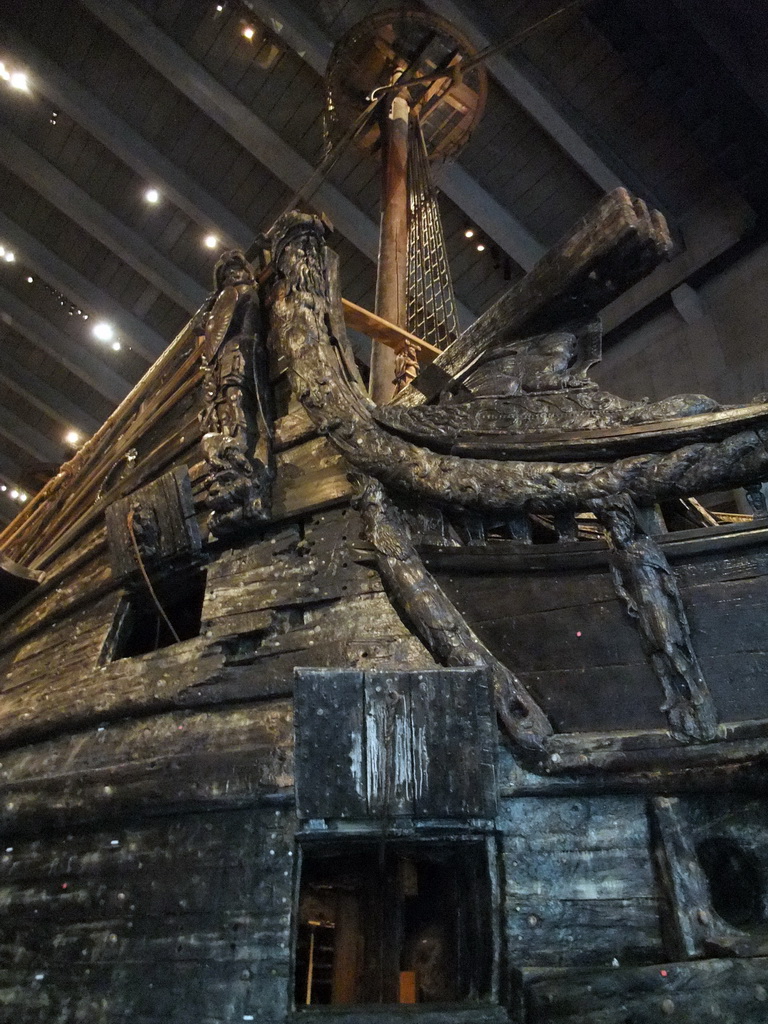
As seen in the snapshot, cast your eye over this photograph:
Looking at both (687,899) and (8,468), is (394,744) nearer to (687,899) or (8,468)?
(687,899)

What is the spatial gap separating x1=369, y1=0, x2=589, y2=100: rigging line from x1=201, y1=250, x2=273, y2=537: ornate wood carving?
264cm

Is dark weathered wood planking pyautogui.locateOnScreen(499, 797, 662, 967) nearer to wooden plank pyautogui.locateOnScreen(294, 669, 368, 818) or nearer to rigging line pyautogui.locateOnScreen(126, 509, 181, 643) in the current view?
wooden plank pyautogui.locateOnScreen(294, 669, 368, 818)

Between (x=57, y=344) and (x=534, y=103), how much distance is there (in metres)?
7.58

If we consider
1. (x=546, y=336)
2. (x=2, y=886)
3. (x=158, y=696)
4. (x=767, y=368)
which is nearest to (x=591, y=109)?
(x=767, y=368)

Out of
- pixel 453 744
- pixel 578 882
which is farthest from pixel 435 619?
pixel 578 882

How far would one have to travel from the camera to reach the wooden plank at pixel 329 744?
186 centimetres

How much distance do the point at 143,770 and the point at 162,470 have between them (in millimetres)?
1638

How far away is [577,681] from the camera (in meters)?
2.03

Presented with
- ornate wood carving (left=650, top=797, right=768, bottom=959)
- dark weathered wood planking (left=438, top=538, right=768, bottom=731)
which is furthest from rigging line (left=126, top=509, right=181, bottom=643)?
ornate wood carving (left=650, top=797, right=768, bottom=959)

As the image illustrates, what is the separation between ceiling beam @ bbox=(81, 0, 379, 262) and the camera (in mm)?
7767

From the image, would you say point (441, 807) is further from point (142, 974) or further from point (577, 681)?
point (142, 974)

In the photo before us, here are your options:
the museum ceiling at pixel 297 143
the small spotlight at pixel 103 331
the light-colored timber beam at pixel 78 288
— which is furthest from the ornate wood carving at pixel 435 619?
the small spotlight at pixel 103 331

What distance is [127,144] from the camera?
869cm

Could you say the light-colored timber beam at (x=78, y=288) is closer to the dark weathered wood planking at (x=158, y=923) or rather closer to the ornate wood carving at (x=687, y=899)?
the dark weathered wood planking at (x=158, y=923)
